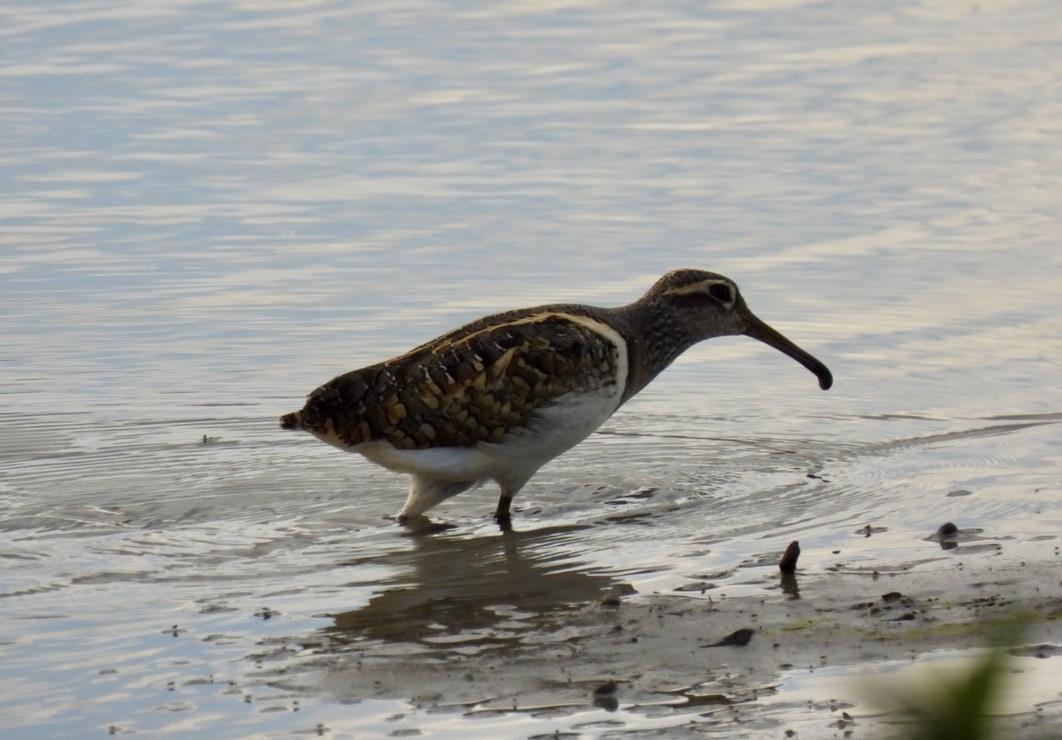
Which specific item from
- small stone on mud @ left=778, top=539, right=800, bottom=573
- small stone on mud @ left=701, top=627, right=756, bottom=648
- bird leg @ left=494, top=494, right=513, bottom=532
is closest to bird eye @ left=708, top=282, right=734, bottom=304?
bird leg @ left=494, top=494, right=513, bottom=532

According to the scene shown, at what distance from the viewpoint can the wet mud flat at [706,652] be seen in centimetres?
520

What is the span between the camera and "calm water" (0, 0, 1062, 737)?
23.0 ft

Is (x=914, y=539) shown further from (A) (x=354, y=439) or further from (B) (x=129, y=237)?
(B) (x=129, y=237)

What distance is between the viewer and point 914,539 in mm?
7629

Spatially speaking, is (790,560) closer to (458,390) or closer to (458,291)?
(458,390)

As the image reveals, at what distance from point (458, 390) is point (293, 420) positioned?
80cm

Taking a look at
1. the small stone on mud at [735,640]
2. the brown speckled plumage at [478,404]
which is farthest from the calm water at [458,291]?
the small stone on mud at [735,640]

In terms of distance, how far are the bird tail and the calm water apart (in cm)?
50

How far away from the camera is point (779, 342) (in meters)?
9.78

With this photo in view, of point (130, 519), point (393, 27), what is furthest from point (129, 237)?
point (393, 27)

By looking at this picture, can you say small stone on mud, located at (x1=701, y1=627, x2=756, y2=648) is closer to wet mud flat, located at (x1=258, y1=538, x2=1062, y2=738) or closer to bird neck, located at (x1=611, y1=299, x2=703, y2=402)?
wet mud flat, located at (x1=258, y1=538, x2=1062, y2=738)

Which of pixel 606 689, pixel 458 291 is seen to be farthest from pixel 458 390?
pixel 458 291

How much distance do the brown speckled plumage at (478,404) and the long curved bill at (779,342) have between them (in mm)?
1367

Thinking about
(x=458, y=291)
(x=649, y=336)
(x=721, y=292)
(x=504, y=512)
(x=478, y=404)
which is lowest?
(x=504, y=512)
